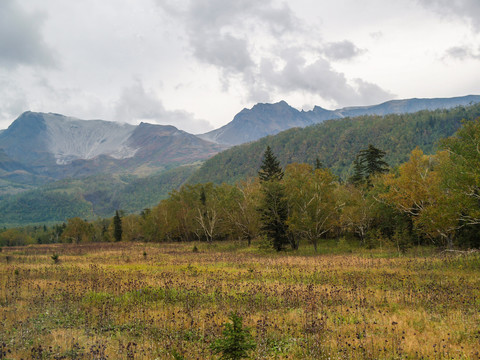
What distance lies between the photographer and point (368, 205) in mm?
42719

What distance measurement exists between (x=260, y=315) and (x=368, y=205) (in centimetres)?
3666

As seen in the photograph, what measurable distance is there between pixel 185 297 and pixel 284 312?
16.6ft

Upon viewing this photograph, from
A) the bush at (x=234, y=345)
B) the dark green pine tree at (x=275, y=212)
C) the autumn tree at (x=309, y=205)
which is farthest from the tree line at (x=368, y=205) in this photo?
the bush at (x=234, y=345)

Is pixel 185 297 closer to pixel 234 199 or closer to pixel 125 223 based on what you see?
pixel 234 199

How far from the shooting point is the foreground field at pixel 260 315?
316 inches

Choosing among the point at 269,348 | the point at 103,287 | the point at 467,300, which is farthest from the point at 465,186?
the point at 103,287

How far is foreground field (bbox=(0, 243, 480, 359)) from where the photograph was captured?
8.02 meters

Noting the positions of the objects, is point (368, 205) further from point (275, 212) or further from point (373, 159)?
point (373, 159)

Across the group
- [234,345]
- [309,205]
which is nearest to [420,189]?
[309,205]

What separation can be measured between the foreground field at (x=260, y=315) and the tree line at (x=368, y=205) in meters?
6.18

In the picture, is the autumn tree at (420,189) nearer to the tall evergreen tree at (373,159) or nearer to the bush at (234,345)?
the tall evergreen tree at (373,159)

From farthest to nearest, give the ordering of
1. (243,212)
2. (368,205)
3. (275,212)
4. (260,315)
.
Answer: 1. (243,212)
2. (368,205)
3. (275,212)
4. (260,315)

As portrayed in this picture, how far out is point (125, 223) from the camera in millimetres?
95375

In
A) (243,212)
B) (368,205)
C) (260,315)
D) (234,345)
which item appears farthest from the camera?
(243,212)
